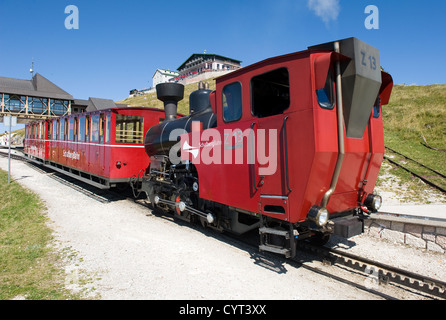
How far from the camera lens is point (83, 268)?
15.6ft

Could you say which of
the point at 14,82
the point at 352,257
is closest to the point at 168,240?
the point at 352,257

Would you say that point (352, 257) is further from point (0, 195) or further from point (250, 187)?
point (0, 195)

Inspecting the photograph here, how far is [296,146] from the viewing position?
161 inches

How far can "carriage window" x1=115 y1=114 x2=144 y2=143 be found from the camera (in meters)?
9.58

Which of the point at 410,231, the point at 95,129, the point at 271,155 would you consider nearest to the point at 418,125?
the point at 410,231

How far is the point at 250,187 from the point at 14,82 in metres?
56.5

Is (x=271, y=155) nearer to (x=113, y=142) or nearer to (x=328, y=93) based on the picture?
(x=328, y=93)

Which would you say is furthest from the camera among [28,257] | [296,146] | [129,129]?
[129,129]

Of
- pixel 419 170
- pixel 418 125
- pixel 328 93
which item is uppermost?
pixel 418 125

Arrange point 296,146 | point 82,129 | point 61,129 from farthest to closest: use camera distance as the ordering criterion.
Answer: point 61,129
point 82,129
point 296,146

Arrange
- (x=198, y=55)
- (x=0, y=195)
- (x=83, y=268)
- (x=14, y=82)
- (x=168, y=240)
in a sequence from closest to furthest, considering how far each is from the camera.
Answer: (x=83, y=268), (x=168, y=240), (x=0, y=195), (x=14, y=82), (x=198, y=55)

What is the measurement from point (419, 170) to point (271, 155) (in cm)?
1155

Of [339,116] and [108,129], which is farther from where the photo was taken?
[108,129]

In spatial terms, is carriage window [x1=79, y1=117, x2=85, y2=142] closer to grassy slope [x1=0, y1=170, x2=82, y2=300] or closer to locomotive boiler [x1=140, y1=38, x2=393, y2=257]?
grassy slope [x1=0, y1=170, x2=82, y2=300]
